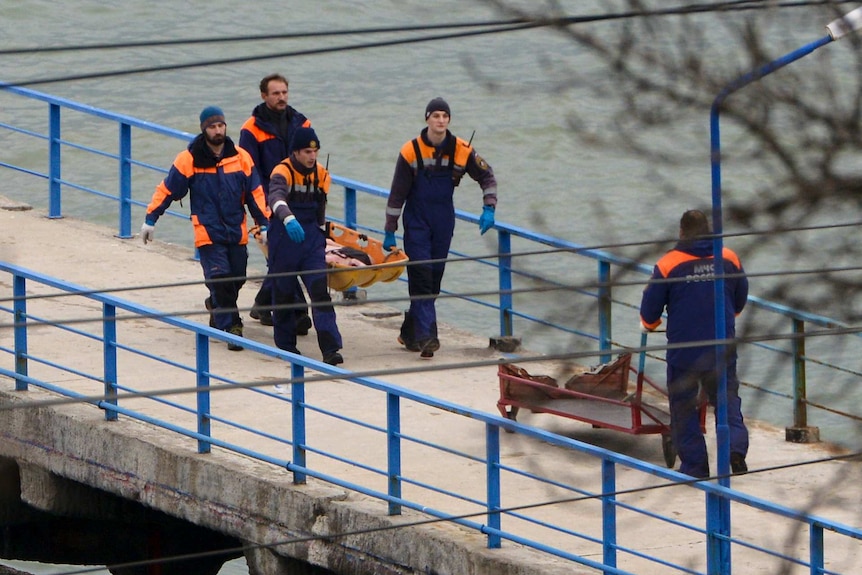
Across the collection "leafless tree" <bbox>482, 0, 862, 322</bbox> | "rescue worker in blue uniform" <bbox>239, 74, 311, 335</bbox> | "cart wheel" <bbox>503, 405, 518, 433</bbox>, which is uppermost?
"leafless tree" <bbox>482, 0, 862, 322</bbox>

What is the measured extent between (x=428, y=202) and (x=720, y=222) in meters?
7.42

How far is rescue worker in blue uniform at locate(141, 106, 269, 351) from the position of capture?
41.1ft

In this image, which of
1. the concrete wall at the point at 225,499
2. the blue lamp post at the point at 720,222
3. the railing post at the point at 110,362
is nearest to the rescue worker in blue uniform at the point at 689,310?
the blue lamp post at the point at 720,222

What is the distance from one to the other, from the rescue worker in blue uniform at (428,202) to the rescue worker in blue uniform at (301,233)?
600mm

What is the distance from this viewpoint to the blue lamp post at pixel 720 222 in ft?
17.2

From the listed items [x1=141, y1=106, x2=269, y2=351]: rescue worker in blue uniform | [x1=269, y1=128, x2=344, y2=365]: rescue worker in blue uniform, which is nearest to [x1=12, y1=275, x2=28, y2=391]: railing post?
[x1=141, y1=106, x2=269, y2=351]: rescue worker in blue uniform

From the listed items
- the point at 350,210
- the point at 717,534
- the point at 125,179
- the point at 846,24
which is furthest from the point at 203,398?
the point at 846,24

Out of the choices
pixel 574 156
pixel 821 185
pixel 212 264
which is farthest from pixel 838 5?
pixel 574 156

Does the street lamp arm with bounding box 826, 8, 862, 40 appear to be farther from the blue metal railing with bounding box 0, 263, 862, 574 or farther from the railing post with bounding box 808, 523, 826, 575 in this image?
the railing post with bounding box 808, 523, 826, 575

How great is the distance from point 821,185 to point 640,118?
21.2 inches

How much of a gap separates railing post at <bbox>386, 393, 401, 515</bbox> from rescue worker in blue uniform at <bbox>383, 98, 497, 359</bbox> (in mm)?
3016

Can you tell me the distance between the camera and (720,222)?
5.38 meters

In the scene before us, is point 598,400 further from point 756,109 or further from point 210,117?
point 756,109

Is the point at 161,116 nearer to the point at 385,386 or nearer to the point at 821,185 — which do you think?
the point at 385,386
